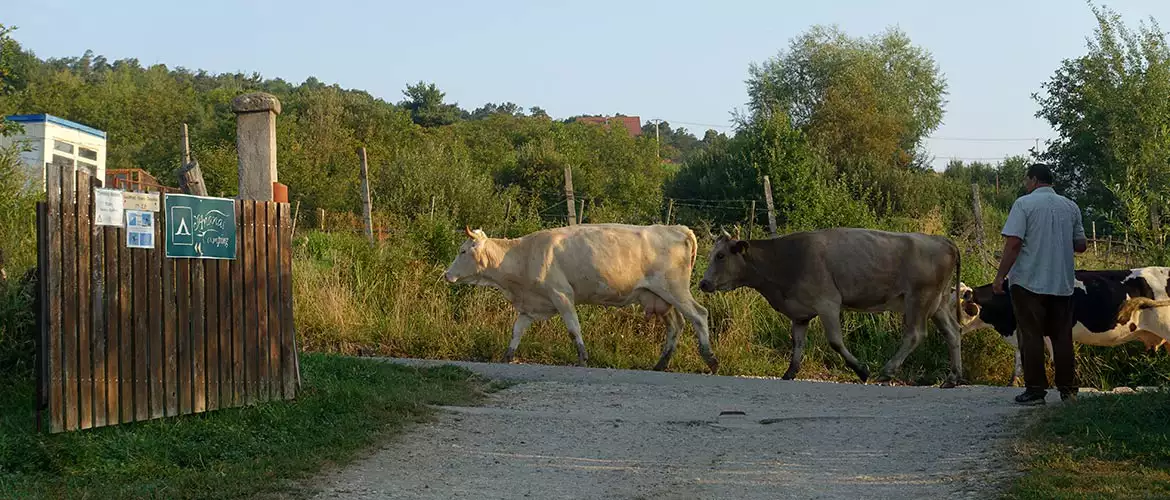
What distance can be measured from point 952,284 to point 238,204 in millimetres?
10373

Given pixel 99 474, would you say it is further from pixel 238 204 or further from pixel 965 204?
pixel 965 204

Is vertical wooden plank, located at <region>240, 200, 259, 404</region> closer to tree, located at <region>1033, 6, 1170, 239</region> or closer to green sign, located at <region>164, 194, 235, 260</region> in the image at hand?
green sign, located at <region>164, 194, 235, 260</region>

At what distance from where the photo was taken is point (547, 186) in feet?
159

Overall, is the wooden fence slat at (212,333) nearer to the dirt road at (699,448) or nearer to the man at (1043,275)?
the dirt road at (699,448)

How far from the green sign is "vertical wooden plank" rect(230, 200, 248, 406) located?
0.10m

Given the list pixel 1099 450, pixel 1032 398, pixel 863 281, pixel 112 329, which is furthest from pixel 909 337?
pixel 112 329

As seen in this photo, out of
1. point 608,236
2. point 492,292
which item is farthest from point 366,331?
point 608,236

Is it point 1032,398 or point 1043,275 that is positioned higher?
point 1043,275

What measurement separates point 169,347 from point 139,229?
2.97 feet

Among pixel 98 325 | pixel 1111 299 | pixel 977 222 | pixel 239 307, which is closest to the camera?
pixel 98 325

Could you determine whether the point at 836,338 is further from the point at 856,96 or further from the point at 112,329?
the point at 856,96

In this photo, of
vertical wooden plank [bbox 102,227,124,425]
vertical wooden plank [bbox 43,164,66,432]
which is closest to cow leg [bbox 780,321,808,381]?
vertical wooden plank [bbox 102,227,124,425]

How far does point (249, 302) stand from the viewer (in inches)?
398

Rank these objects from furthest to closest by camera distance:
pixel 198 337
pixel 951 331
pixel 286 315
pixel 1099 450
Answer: pixel 951 331 → pixel 286 315 → pixel 198 337 → pixel 1099 450
